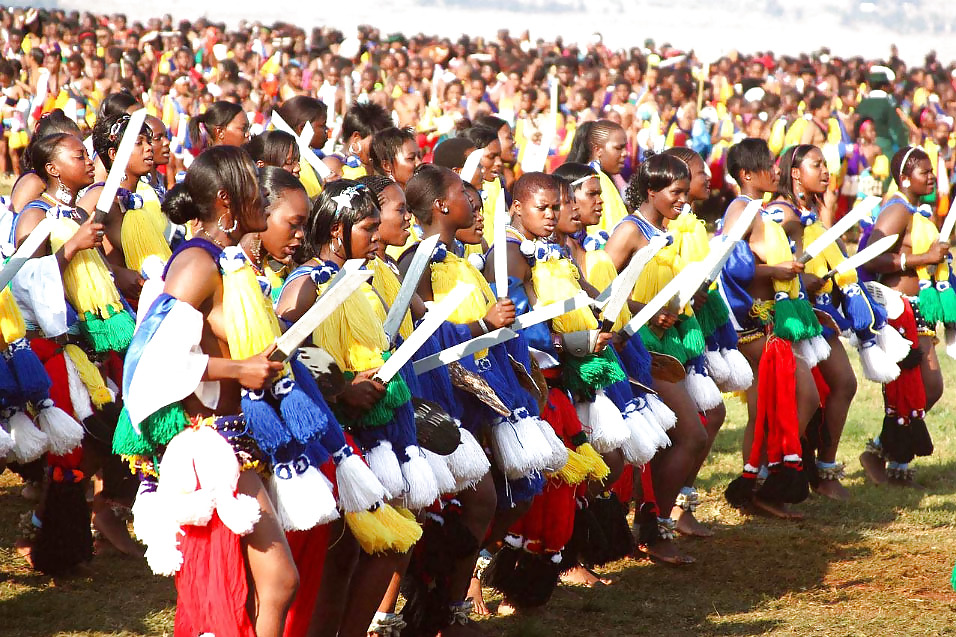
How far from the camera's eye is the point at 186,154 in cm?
1472

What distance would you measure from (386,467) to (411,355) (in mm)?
380

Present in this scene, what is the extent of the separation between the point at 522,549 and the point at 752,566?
152 centimetres

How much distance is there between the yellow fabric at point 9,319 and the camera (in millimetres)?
5215

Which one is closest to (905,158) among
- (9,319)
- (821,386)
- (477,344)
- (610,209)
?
(821,386)

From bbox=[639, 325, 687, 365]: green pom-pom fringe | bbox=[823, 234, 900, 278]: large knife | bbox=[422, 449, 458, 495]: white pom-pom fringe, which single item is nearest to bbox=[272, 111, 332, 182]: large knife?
bbox=[639, 325, 687, 365]: green pom-pom fringe

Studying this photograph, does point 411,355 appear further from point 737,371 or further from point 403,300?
point 737,371

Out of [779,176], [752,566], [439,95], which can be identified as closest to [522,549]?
[752,566]

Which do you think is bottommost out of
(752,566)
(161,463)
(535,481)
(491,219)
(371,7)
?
(752,566)

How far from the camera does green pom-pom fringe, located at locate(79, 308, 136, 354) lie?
5746 mm

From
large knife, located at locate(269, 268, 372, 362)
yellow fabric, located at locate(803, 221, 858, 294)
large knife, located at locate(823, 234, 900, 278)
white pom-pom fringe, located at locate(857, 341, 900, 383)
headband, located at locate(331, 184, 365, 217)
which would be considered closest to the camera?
large knife, located at locate(269, 268, 372, 362)

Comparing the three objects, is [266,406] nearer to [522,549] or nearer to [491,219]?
[522,549]

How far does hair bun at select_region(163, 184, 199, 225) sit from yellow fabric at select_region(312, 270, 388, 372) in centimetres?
55

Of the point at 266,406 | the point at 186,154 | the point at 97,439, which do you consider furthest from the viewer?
the point at 186,154

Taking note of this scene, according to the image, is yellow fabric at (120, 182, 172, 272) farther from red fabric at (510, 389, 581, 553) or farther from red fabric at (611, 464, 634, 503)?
red fabric at (611, 464, 634, 503)
